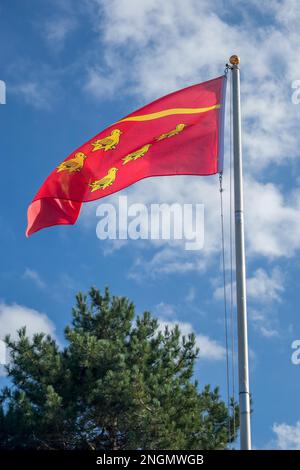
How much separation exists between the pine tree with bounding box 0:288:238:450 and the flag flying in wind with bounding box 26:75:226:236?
9264mm

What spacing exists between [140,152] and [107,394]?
984 cm

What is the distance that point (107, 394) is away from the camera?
22.1 metres

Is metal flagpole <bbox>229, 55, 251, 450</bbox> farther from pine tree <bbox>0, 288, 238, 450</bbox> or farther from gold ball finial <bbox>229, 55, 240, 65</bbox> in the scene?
pine tree <bbox>0, 288, 238, 450</bbox>

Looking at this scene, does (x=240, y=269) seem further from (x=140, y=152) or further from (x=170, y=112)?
(x=170, y=112)

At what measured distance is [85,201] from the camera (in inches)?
534

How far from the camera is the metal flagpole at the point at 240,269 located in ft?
36.8

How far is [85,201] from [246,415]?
4106mm

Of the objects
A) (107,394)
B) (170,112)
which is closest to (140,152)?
(170,112)

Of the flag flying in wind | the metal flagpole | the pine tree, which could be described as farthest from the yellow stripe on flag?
the pine tree

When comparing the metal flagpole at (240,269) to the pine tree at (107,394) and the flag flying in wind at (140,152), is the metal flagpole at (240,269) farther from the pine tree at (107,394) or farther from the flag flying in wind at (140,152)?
the pine tree at (107,394)

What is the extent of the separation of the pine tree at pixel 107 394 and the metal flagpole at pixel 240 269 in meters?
10.2
